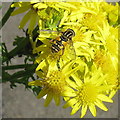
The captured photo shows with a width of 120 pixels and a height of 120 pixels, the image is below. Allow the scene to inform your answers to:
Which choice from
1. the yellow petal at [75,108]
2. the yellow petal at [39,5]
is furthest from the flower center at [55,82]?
the yellow petal at [39,5]

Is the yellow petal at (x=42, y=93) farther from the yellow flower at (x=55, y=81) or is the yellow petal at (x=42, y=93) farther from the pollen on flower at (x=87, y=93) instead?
the pollen on flower at (x=87, y=93)

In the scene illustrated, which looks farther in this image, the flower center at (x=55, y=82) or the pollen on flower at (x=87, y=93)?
the pollen on flower at (x=87, y=93)

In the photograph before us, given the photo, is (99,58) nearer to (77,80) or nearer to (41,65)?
(77,80)

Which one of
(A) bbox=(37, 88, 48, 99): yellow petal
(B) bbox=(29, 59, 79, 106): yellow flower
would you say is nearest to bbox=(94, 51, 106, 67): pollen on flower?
(B) bbox=(29, 59, 79, 106): yellow flower

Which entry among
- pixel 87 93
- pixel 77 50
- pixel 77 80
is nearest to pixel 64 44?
pixel 77 50

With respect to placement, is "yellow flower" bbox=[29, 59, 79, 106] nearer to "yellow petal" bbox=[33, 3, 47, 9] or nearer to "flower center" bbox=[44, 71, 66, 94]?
"flower center" bbox=[44, 71, 66, 94]

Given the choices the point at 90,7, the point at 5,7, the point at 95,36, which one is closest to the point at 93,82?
the point at 95,36

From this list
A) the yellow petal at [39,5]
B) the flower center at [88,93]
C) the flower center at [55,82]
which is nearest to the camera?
the yellow petal at [39,5]

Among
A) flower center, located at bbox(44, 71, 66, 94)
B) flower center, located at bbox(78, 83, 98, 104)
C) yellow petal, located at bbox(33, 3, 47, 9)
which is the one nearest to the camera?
yellow petal, located at bbox(33, 3, 47, 9)
